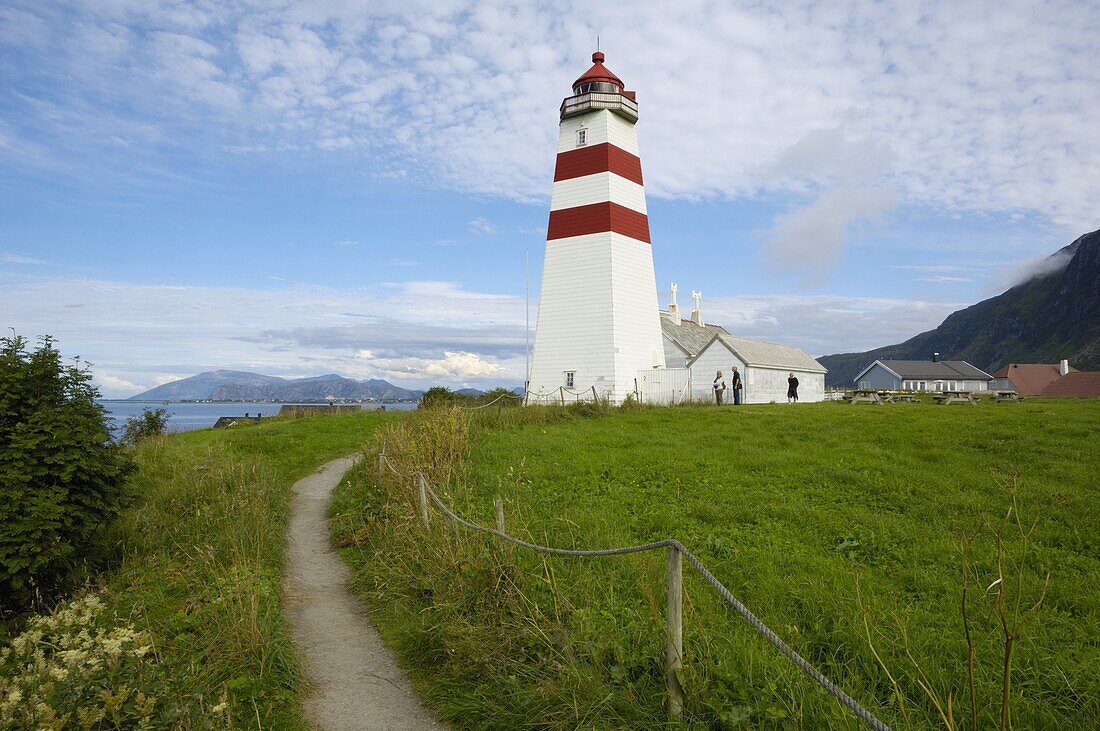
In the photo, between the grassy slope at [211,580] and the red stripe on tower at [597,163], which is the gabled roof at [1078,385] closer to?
the red stripe on tower at [597,163]

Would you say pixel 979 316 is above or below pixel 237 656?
above

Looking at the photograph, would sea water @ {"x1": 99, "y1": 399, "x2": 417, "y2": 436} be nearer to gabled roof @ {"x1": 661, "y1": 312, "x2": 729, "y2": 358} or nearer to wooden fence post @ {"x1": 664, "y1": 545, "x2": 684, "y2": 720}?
wooden fence post @ {"x1": 664, "y1": 545, "x2": 684, "y2": 720}

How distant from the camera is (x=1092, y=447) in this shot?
1117cm

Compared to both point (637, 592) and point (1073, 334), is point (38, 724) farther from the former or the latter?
point (1073, 334)

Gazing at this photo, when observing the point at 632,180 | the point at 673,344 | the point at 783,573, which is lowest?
the point at 783,573

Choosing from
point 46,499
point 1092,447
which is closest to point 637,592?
point 46,499

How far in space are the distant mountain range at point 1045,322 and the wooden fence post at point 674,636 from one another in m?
145

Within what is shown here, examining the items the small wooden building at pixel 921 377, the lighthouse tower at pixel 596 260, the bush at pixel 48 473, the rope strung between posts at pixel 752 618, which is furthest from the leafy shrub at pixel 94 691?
the small wooden building at pixel 921 377

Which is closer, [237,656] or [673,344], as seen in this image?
[237,656]

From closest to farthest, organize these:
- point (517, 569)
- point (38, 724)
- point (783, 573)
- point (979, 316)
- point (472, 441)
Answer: point (38, 724), point (517, 569), point (783, 573), point (472, 441), point (979, 316)

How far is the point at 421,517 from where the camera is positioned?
26.5 ft

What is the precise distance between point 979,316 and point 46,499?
231539 millimetres

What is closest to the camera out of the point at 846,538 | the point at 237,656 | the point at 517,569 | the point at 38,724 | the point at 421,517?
the point at 38,724

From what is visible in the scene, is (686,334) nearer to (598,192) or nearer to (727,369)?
(727,369)
